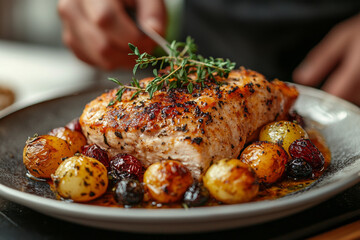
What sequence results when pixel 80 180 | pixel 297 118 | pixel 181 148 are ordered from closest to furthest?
1. pixel 80 180
2. pixel 181 148
3. pixel 297 118

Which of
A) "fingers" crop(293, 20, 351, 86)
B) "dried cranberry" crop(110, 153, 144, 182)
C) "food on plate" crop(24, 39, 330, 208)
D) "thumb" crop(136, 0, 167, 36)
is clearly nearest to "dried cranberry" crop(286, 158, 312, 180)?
"food on plate" crop(24, 39, 330, 208)

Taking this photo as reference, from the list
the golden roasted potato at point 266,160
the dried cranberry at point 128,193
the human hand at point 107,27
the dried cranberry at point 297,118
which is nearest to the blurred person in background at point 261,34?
the human hand at point 107,27

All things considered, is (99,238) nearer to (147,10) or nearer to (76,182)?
(76,182)

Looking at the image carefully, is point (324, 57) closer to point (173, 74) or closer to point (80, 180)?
point (173, 74)

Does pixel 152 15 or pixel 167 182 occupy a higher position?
pixel 152 15

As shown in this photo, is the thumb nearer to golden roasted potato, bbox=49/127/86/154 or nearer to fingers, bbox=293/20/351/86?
golden roasted potato, bbox=49/127/86/154

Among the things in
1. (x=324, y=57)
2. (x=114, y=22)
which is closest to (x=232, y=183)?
(x=114, y=22)
